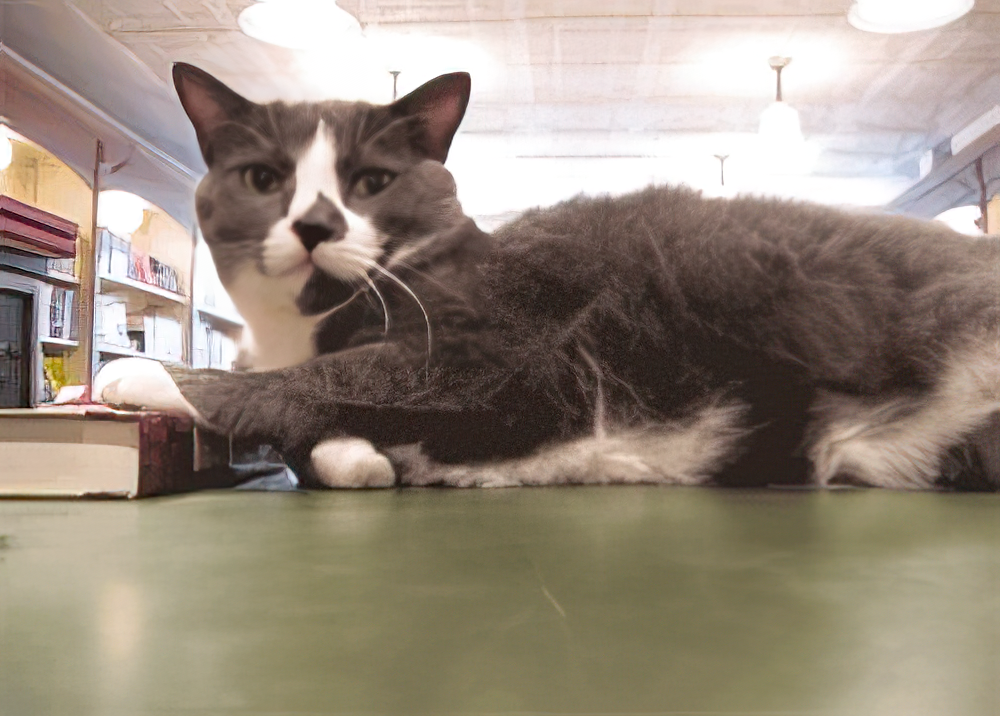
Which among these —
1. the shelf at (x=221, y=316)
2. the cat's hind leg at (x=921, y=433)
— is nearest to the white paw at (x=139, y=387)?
the shelf at (x=221, y=316)

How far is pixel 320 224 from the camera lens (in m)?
1.15

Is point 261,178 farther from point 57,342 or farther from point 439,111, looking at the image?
point 57,342

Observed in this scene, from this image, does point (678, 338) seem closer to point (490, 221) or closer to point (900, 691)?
point (490, 221)

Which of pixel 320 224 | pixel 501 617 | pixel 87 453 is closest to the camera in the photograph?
pixel 501 617

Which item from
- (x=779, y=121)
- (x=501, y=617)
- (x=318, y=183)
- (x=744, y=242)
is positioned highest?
(x=779, y=121)

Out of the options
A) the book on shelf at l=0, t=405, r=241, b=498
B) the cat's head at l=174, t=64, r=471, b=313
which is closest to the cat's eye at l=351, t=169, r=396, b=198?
the cat's head at l=174, t=64, r=471, b=313

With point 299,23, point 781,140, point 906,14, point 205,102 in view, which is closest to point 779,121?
point 781,140

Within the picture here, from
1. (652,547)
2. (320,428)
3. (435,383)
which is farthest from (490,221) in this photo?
(652,547)

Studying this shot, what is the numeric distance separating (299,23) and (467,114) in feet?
1.07

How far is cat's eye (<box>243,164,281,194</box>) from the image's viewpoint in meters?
1.17

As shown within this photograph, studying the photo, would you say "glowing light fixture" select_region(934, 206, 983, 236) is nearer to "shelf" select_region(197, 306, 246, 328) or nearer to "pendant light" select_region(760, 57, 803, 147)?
"pendant light" select_region(760, 57, 803, 147)

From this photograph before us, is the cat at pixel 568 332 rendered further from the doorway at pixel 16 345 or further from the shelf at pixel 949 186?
the doorway at pixel 16 345

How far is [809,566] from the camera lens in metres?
0.54

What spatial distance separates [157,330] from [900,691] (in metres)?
1.17
